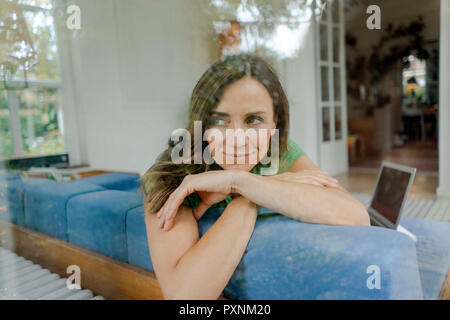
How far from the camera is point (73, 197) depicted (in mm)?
620

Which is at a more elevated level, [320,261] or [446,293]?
[320,261]

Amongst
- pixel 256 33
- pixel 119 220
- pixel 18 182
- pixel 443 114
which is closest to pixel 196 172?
pixel 119 220

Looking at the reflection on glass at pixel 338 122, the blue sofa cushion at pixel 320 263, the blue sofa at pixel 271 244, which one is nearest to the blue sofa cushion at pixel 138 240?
the blue sofa at pixel 271 244

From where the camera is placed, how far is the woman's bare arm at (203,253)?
43 cm

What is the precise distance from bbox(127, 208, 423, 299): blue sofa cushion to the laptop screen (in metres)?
0.58

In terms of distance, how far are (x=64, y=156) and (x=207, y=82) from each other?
312 millimetres

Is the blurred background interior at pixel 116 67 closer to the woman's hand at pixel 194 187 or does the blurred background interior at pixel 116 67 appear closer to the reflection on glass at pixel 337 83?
the woman's hand at pixel 194 187

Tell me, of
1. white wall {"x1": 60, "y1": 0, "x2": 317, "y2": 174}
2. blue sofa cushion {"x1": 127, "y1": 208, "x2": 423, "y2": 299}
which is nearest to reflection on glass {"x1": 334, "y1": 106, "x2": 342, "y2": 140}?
white wall {"x1": 60, "y1": 0, "x2": 317, "y2": 174}

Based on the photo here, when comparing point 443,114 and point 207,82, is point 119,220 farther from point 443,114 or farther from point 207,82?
point 443,114

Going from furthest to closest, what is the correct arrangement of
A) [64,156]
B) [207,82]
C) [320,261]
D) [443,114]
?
[443,114]
[64,156]
[207,82]
[320,261]

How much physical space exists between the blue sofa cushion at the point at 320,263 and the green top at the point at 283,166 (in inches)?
1.9

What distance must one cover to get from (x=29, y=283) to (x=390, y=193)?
104cm

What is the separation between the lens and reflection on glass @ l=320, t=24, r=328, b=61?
853 millimetres

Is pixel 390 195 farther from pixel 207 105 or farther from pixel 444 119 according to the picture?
pixel 207 105
